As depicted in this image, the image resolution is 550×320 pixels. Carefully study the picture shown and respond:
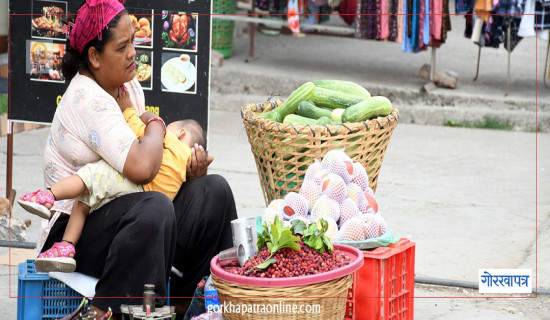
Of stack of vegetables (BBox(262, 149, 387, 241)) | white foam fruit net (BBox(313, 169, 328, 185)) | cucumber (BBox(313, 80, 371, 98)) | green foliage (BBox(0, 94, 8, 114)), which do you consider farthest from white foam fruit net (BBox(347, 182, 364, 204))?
green foliage (BBox(0, 94, 8, 114))

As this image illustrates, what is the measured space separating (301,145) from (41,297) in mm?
1156

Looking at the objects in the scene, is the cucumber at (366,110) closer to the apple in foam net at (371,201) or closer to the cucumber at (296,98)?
the cucumber at (296,98)

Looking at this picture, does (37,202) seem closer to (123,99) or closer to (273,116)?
(123,99)

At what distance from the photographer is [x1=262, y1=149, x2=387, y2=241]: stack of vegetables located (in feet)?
10.0

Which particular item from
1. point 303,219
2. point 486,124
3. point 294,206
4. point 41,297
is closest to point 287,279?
point 303,219

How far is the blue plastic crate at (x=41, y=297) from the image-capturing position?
2.95m

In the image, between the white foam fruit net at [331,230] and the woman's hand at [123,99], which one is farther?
the woman's hand at [123,99]

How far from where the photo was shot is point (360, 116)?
11.6 feet

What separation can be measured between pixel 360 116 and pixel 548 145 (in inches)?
160

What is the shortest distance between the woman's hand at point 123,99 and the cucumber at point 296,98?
77cm

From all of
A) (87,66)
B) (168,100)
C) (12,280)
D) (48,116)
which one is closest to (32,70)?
(48,116)

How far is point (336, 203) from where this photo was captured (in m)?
3.14

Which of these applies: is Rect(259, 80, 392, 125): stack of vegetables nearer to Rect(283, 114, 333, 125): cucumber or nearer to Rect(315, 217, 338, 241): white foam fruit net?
Rect(283, 114, 333, 125): cucumber

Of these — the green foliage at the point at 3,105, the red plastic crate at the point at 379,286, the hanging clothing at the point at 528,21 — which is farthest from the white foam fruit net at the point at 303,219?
the hanging clothing at the point at 528,21
